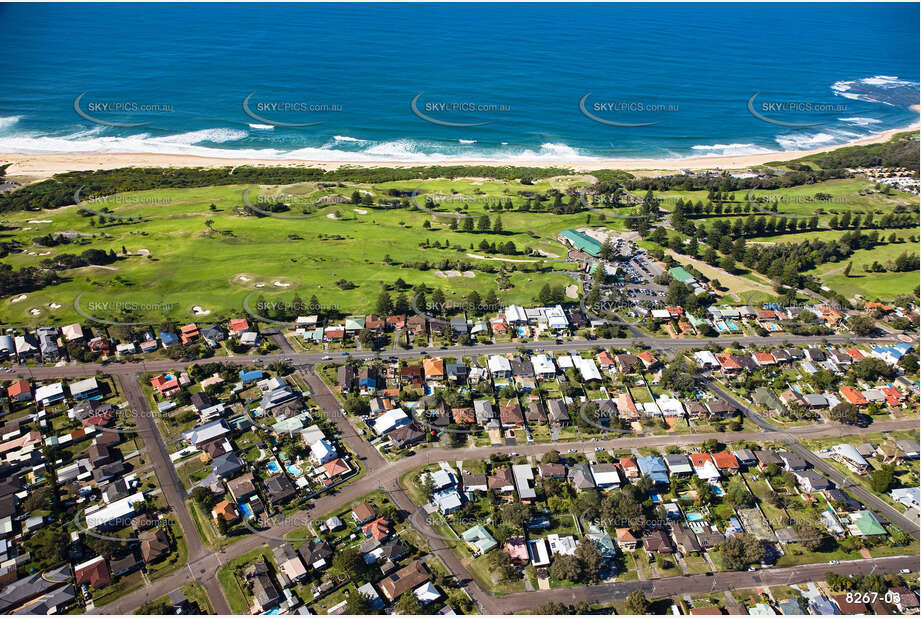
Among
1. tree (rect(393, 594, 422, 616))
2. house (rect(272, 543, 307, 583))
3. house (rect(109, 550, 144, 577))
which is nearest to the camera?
tree (rect(393, 594, 422, 616))

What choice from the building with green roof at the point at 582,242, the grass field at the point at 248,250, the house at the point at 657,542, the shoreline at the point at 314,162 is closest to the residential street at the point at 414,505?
the house at the point at 657,542

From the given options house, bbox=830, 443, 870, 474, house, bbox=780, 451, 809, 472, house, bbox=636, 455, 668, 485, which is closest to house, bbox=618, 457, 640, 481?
house, bbox=636, 455, 668, 485

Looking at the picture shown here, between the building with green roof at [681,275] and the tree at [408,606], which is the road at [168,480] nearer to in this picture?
the tree at [408,606]

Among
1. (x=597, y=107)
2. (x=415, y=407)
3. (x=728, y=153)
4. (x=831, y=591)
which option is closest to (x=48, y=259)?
(x=415, y=407)

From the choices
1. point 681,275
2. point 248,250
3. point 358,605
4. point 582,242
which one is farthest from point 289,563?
point 582,242

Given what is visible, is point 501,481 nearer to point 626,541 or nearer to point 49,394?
point 626,541

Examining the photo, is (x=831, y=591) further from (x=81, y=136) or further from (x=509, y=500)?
(x=81, y=136)

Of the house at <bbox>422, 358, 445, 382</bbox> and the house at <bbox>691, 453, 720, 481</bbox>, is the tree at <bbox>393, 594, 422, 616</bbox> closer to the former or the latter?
the house at <bbox>422, 358, 445, 382</bbox>
